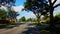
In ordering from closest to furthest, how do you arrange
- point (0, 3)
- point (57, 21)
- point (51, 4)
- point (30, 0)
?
point (51, 4) → point (30, 0) → point (0, 3) → point (57, 21)

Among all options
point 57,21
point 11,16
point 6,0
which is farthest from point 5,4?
point 11,16

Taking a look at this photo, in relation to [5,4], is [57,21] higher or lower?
lower

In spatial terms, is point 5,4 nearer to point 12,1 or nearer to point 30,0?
point 12,1

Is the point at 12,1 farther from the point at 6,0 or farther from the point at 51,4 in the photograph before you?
the point at 51,4

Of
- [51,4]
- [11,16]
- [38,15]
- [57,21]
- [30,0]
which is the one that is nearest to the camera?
[51,4]

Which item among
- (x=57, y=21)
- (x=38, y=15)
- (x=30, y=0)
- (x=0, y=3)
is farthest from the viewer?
(x=38, y=15)

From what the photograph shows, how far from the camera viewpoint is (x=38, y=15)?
223ft

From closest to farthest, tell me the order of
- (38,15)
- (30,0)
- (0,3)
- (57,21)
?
(30,0)
(0,3)
(57,21)
(38,15)

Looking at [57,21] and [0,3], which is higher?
[0,3]

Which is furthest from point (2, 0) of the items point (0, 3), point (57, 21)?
point (57, 21)

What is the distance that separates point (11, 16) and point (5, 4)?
97301 millimetres

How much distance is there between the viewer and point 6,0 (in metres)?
36.0

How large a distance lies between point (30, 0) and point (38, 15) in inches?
1451

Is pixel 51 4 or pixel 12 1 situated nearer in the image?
pixel 51 4
